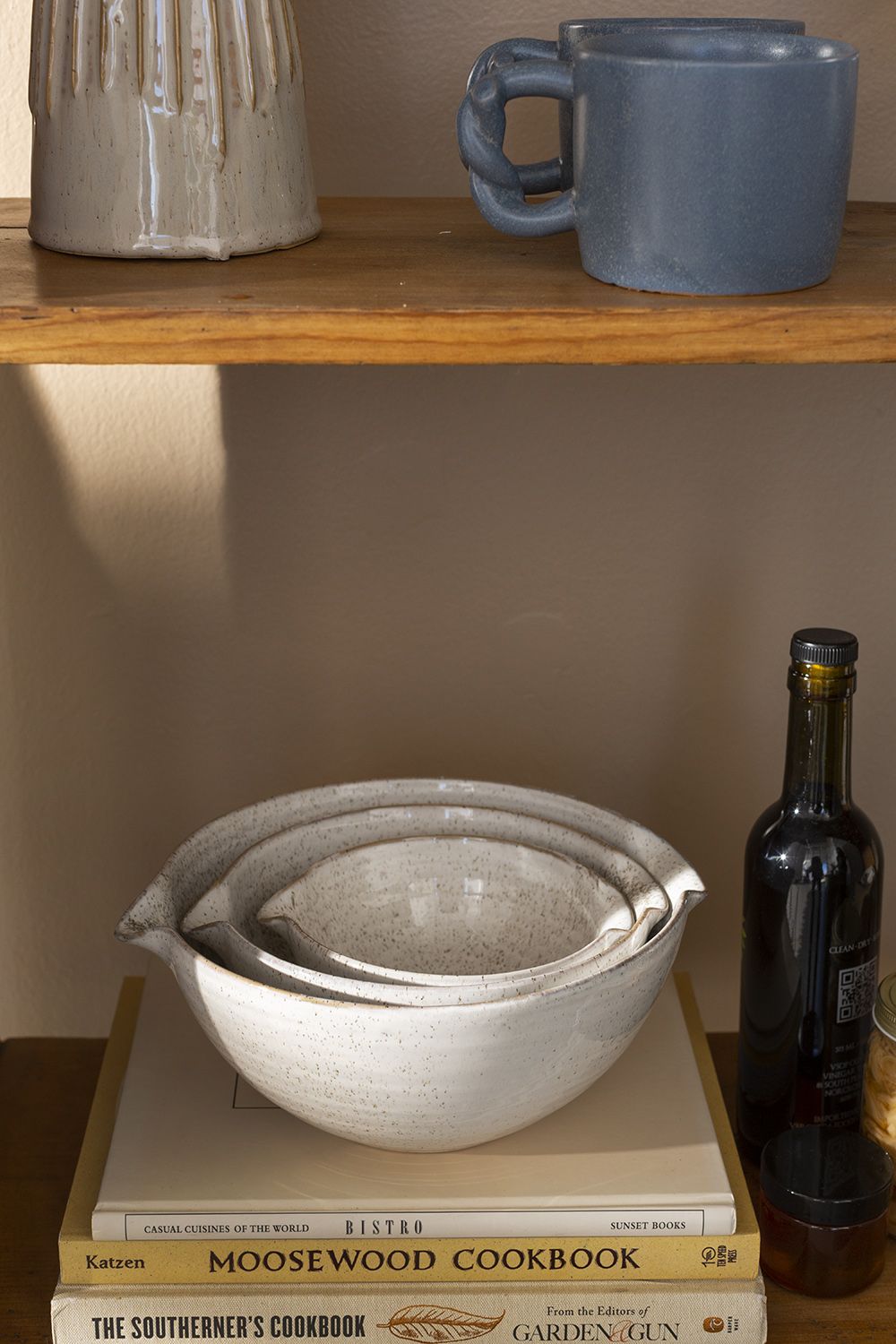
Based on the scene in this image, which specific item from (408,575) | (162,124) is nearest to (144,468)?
(408,575)

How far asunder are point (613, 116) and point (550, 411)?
29 cm

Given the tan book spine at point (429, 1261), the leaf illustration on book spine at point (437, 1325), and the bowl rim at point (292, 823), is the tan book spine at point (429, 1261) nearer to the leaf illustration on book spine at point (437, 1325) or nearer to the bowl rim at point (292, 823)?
the leaf illustration on book spine at point (437, 1325)

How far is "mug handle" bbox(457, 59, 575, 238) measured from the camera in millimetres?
515

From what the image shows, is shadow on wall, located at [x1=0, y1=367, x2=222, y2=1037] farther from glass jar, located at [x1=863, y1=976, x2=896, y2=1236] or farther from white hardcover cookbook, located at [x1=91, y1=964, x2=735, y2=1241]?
glass jar, located at [x1=863, y1=976, x2=896, y2=1236]

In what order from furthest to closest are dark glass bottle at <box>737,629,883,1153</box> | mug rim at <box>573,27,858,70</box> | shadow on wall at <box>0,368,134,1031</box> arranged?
shadow on wall at <box>0,368,134,1031</box> → dark glass bottle at <box>737,629,883,1153</box> → mug rim at <box>573,27,858,70</box>

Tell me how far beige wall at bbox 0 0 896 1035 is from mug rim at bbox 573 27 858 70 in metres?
0.16

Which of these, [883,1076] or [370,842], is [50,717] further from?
[883,1076]

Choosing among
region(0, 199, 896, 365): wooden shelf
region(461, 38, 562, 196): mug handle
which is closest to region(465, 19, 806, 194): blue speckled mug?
region(461, 38, 562, 196): mug handle

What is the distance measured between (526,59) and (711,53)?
0.07 metres

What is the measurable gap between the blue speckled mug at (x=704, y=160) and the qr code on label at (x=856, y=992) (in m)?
0.36

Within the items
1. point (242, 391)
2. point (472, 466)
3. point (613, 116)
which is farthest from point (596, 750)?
point (613, 116)

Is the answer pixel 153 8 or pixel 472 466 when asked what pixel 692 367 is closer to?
pixel 472 466

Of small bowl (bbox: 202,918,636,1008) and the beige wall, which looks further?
the beige wall

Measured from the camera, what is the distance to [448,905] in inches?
28.2
